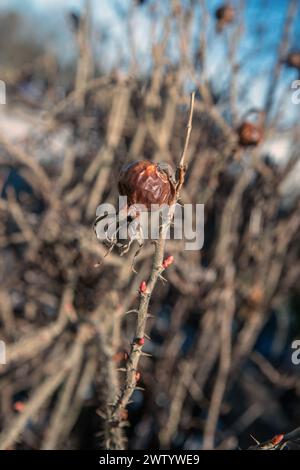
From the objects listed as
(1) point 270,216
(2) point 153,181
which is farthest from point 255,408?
(2) point 153,181

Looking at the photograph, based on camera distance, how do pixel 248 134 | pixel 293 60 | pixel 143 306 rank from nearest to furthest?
1. pixel 143 306
2. pixel 248 134
3. pixel 293 60

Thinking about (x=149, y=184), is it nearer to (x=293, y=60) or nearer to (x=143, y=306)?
(x=143, y=306)

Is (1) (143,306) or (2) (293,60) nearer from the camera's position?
(1) (143,306)

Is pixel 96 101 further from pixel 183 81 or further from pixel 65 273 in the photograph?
pixel 65 273

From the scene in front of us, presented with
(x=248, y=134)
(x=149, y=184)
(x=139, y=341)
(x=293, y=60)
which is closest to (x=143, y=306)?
(x=139, y=341)

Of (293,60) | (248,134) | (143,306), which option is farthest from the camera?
(293,60)
